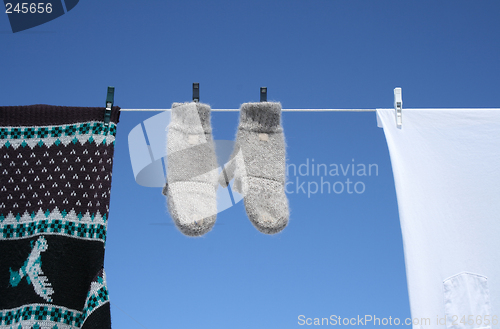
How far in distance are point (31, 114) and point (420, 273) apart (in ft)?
3.17

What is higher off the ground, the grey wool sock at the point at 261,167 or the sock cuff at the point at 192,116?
the sock cuff at the point at 192,116

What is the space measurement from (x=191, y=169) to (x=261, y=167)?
0.16 m

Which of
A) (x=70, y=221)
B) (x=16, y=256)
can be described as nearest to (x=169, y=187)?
(x=70, y=221)

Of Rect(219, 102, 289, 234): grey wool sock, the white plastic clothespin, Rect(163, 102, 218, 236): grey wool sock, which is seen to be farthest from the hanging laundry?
the white plastic clothespin

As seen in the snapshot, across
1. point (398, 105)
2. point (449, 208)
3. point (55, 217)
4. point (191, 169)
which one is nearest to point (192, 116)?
point (191, 169)

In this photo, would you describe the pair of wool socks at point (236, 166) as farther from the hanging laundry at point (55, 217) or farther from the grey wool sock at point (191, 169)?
the hanging laundry at point (55, 217)

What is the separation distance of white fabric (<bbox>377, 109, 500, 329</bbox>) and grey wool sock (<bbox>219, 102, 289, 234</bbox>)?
26 centimetres

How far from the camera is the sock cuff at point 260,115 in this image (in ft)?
3.14

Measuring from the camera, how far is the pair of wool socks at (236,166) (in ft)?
3.00

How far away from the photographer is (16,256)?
3.02 feet

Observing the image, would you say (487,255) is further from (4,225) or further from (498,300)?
(4,225)

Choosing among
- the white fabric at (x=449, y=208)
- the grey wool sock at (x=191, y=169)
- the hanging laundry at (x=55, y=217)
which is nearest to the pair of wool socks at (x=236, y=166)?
the grey wool sock at (x=191, y=169)

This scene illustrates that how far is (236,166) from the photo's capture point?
0.96 metres

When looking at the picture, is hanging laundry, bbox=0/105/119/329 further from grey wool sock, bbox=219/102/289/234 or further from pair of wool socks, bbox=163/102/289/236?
grey wool sock, bbox=219/102/289/234
